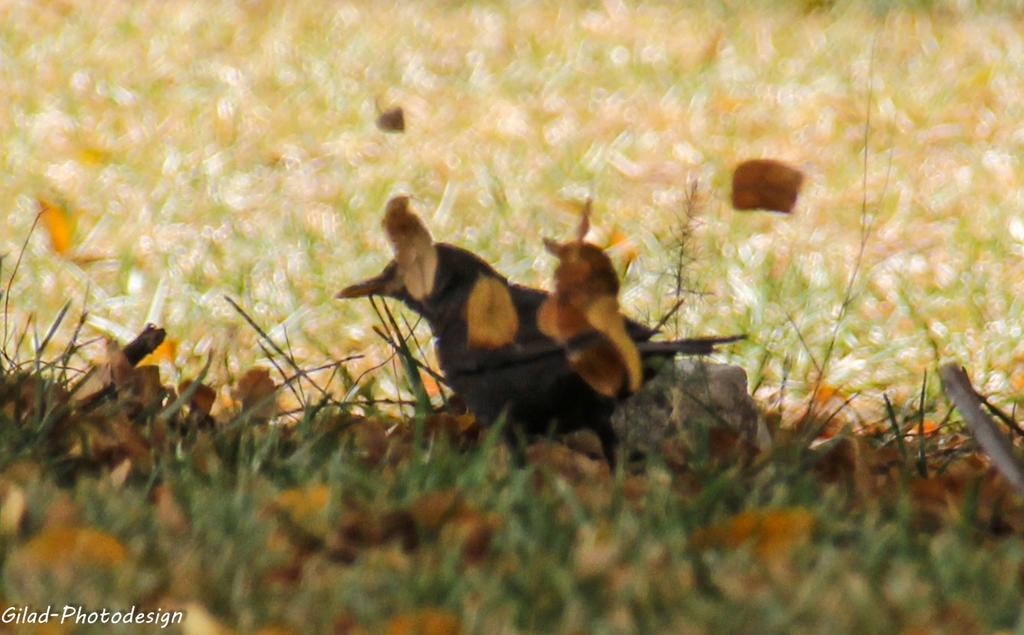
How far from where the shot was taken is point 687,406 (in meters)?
3.14

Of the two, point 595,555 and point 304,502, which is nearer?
point 595,555

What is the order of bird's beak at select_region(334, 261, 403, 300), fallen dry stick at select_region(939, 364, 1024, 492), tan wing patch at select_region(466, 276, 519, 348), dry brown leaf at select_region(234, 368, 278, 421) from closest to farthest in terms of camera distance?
fallen dry stick at select_region(939, 364, 1024, 492)
tan wing patch at select_region(466, 276, 519, 348)
bird's beak at select_region(334, 261, 403, 300)
dry brown leaf at select_region(234, 368, 278, 421)

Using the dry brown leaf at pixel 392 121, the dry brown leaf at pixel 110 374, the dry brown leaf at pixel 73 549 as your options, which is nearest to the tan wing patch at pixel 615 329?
the dry brown leaf at pixel 392 121

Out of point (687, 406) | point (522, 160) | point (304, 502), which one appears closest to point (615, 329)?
point (304, 502)

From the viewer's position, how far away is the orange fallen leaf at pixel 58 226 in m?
5.02

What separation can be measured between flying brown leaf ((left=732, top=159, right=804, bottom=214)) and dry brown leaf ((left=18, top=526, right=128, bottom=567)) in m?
1.20

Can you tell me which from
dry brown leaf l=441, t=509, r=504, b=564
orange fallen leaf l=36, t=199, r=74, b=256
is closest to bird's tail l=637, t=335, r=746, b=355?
dry brown leaf l=441, t=509, r=504, b=564

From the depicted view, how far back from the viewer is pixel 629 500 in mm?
2475

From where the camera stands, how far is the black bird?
2.60m

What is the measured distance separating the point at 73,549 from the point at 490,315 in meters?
0.82

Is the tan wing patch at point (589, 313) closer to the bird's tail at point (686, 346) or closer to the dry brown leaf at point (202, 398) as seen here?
the bird's tail at point (686, 346)

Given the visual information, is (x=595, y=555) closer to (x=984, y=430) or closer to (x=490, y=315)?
(x=490, y=315)

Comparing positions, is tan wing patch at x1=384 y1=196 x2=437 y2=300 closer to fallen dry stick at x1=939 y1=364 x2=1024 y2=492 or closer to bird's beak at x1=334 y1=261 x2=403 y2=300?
bird's beak at x1=334 y1=261 x2=403 y2=300

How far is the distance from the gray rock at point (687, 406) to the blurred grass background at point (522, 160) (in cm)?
40
